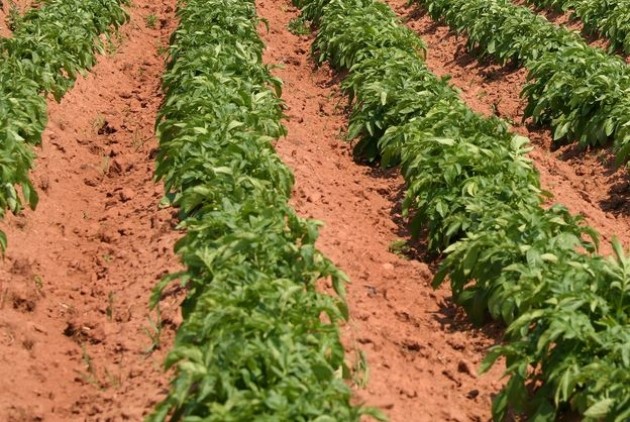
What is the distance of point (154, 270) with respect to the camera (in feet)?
22.6

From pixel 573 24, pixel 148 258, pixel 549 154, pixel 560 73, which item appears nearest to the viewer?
pixel 148 258

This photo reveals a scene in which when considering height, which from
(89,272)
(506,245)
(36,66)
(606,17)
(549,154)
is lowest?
(89,272)

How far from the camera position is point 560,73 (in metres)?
9.59

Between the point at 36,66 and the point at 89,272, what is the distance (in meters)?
2.88

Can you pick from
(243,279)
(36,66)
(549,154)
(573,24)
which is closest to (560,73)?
(549,154)

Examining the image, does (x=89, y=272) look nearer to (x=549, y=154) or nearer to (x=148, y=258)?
(x=148, y=258)

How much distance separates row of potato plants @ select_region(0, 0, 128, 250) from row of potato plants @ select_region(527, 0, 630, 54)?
205 inches

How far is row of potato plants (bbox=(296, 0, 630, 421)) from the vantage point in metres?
4.95

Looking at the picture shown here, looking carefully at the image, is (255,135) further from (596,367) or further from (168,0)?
(168,0)

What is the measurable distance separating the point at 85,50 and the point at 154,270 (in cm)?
430

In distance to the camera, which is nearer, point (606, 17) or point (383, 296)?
point (383, 296)

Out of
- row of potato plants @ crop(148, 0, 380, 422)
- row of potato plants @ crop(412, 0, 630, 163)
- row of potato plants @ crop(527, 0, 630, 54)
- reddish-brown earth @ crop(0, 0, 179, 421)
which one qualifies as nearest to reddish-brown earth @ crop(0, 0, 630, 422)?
reddish-brown earth @ crop(0, 0, 179, 421)

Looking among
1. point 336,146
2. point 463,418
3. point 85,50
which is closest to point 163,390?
point 463,418

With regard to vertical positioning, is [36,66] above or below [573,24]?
below
